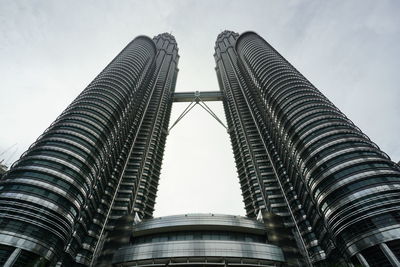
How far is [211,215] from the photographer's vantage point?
5356 cm

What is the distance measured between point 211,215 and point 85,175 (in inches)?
1038

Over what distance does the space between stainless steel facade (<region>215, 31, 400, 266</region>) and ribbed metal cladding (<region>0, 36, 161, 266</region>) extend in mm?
41586

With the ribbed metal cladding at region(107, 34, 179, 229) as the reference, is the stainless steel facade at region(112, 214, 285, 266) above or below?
below

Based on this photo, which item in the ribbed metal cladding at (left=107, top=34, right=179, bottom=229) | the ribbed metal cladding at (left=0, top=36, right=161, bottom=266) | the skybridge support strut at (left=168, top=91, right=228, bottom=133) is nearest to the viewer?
the ribbed metal cladding at (left=0, top=36, right=161, bottom=266)

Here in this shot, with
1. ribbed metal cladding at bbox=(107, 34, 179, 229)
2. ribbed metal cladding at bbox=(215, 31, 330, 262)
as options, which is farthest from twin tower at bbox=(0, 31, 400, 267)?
ribbed metal cladding at bbox=(107, 34, 179, 229)

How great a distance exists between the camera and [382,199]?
4328cm

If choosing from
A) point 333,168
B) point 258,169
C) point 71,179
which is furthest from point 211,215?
point 258,169

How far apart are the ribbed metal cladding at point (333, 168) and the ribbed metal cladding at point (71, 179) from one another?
1746 inches

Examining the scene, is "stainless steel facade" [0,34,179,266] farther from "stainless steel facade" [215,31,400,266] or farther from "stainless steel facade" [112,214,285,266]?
"stainless steel facade" [215,31,400,266]

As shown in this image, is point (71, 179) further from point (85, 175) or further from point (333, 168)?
point (333, 168)

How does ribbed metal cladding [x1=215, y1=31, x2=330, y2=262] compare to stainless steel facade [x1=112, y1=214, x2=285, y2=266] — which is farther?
ribbed metal cladding [x1=215, y1=31, x2=330, y2=262]

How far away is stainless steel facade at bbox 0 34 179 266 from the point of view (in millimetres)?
42969

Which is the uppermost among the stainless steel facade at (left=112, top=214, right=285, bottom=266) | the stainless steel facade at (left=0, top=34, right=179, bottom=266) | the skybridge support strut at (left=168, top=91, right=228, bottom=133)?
the skybridge support strut at (left=168, top=91, right=228, bottom=133)

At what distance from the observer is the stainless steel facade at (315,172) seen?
42.0 metres
